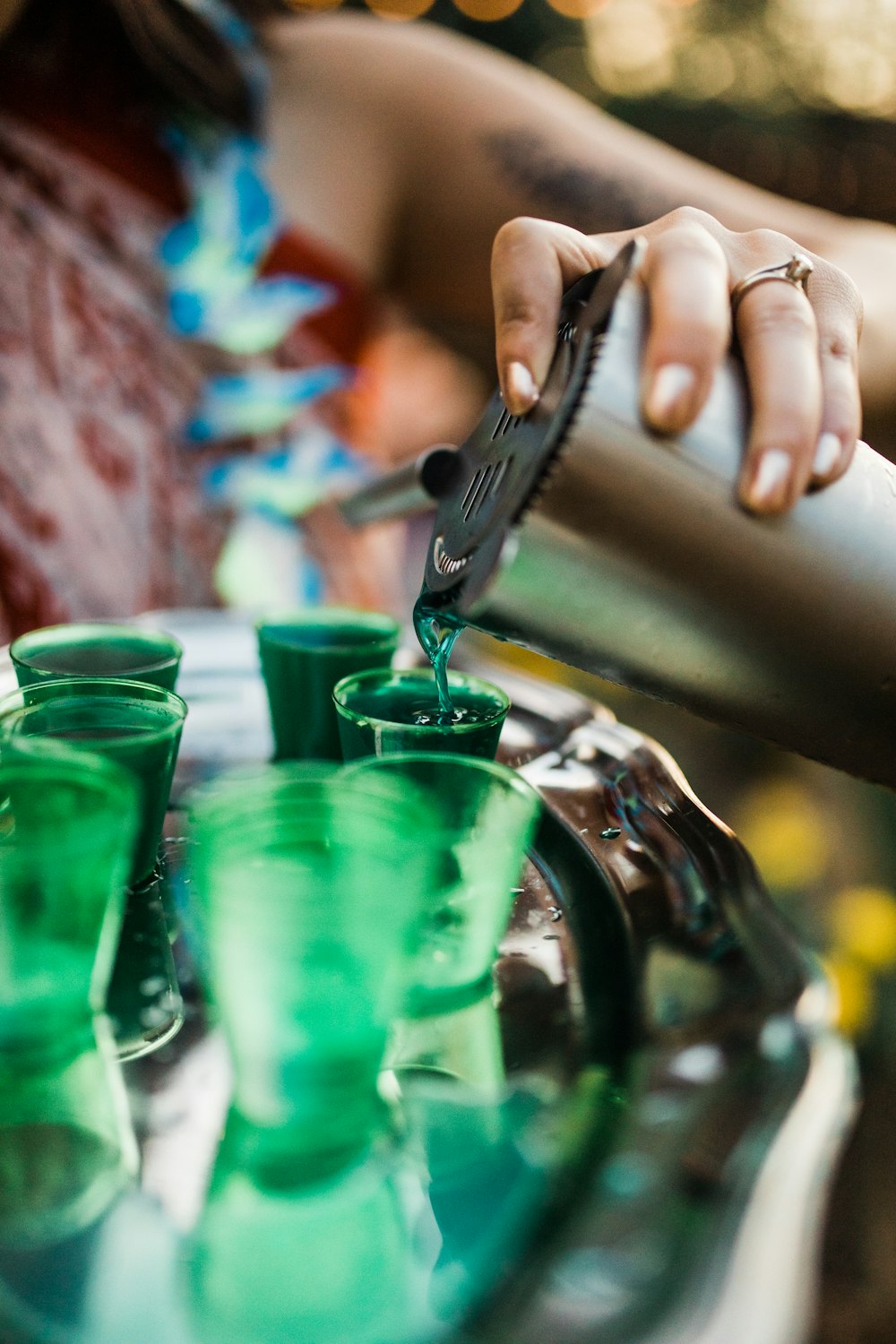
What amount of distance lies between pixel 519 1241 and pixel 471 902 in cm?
17

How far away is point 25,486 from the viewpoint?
0.96 metres

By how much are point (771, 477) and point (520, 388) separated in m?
0.12

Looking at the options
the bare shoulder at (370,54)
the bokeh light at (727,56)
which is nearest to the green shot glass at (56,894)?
the bare shoulder at (370,54)

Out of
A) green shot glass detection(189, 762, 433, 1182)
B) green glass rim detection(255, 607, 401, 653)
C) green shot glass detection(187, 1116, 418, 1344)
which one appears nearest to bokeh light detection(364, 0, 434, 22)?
green glass rim detection(255, 607, 401, 653)

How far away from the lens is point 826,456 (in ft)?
1.46

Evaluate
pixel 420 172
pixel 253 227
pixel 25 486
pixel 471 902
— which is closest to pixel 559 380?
pixel 471 902

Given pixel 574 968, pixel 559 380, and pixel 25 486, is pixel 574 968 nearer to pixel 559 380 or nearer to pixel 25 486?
pixel 559 380

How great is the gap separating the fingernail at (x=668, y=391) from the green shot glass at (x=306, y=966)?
Answer: 0.69 ft

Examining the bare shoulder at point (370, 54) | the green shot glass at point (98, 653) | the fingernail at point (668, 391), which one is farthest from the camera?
the bare shoulder at point (370, 54)

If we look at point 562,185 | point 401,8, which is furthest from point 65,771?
point 401,8

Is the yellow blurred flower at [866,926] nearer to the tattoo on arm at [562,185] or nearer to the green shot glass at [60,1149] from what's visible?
the tattoo on arm at [562,185]

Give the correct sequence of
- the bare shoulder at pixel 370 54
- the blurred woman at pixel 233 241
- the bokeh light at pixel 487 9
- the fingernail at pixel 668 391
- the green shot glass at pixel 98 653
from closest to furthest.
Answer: the fingernail at pixel 668 391 → the green shot glass at pixel 98 653 → the blurred woman at pixel 233 241 → the bare shoulder at pixel 370 54 → the bokeh light at pixel 487 9

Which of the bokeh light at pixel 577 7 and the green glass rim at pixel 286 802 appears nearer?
the green glass rim at pixel 286 802

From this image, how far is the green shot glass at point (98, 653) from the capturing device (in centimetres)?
67
